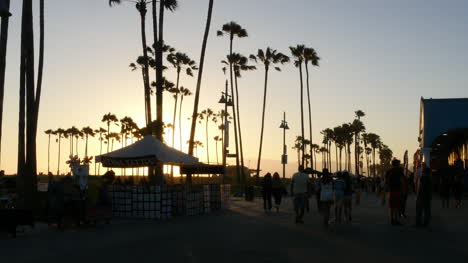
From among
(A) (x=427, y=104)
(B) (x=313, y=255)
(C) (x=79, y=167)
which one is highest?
(A) (x=427, y=104)

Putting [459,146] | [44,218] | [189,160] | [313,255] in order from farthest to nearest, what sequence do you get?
[459,146], [189,160], [44,218], [313,255]

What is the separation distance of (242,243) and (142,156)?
1066cm

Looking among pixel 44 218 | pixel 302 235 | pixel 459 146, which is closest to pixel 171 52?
pixel 459 146

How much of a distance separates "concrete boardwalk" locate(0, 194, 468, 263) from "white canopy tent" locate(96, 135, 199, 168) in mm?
3719

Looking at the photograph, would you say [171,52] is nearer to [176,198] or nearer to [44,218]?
[176,198]

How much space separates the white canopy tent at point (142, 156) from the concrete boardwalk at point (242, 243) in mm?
3719

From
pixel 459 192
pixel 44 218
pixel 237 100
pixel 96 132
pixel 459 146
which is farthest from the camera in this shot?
pixel 96 132

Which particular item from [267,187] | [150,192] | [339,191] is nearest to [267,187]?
[267,187]

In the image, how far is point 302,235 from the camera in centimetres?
1681

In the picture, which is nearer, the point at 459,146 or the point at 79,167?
the point at 79,167

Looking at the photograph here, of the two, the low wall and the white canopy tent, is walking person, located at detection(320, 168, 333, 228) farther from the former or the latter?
the white canopy tent

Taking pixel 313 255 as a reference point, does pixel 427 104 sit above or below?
above

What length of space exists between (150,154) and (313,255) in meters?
13.2

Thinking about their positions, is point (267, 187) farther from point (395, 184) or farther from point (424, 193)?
point (424, 193)
